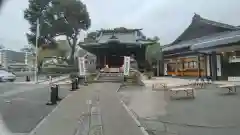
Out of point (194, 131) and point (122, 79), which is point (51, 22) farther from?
point (122, 79)

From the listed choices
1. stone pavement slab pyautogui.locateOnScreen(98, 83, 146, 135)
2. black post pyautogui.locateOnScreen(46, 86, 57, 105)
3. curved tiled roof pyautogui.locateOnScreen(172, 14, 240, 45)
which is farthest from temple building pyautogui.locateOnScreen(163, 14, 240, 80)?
black post pyautogui.locateOnScreen(46, 86, 57, 105)

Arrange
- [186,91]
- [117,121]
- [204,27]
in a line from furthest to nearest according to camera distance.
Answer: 1. [204,27]
2. [186,91]
3. [117,121]

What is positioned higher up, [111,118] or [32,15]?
[32,15]

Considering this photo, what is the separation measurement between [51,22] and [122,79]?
33.0ft

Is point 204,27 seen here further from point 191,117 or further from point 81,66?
point 191,117

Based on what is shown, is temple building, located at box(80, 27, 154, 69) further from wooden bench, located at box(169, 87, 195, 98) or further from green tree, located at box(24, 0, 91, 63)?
green tree, located at box(24, 0, 91, 63)

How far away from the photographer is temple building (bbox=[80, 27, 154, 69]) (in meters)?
17.8

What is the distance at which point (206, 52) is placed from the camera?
17.7 meters

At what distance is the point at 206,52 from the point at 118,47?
211 inches

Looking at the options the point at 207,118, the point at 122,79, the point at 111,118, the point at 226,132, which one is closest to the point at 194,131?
the point at 226,132

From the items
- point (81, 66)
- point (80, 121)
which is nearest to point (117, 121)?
point (80, 121)

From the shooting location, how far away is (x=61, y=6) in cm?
571

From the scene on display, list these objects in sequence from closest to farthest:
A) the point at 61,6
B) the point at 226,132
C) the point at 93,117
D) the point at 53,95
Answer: the point at 226,132
the point at 61,6
the point at 93,117
the point at 53,95

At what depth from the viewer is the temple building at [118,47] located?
17797mm
